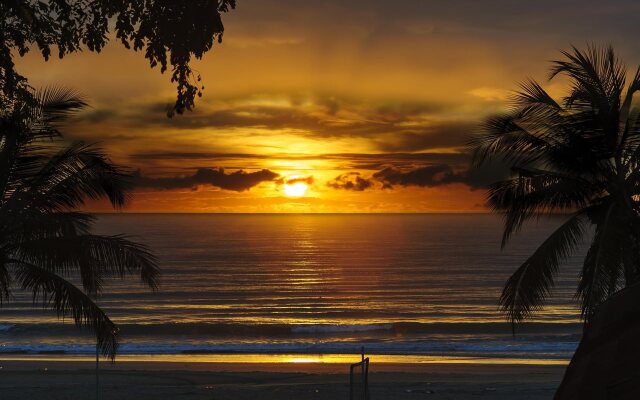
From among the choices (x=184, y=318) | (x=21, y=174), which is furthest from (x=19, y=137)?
(x=184, y=318)

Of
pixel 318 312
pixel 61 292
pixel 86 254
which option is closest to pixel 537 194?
pixel 86 254

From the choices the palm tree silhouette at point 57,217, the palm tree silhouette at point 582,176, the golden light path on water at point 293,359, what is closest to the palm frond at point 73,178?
the palm tree silhouette at point 57,217

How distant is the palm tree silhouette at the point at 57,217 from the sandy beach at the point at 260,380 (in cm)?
895

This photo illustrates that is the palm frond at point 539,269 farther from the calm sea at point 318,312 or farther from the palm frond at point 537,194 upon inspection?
the calm sea at point 318,312

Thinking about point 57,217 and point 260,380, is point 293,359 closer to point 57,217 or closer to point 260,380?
point 260,380

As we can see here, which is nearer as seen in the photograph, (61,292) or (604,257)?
(61,292)

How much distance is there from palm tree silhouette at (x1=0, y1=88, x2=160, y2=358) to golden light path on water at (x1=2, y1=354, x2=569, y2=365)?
1809 cm

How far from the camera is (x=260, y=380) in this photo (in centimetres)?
2830

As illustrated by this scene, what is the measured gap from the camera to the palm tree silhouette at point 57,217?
16062 mm

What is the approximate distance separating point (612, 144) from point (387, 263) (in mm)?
84606

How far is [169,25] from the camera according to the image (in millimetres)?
12016

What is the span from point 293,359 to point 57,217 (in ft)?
68.8

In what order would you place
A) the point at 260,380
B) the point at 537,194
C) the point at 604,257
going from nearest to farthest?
1. the point at 604,257
2. the point at 537,194
3. the point at 260,380

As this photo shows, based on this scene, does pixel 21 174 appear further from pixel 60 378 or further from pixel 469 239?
pixel 469 239
